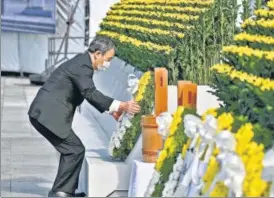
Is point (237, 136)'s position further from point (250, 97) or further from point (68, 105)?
point (68, 105)

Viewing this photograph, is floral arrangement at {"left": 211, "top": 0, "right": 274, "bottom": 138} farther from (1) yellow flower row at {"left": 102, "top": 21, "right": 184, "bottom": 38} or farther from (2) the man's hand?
(1) yellow flower row at {"left": 102, "top": 21, "right": 184, "bottom": 38}

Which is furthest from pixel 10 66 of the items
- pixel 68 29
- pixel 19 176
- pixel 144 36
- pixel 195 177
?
pixel 195 177

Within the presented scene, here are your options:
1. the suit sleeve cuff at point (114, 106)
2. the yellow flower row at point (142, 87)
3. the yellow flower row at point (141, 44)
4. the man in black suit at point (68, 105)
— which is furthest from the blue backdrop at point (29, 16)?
the suit sleeve cuff at point (114, 106)

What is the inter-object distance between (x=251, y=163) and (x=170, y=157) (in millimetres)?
1778

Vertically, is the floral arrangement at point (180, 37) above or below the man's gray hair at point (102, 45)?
below

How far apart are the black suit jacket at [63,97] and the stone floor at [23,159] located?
861mm

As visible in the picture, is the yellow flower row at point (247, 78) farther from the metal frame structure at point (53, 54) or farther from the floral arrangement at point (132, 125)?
the metal frame structure at point (53, 54)

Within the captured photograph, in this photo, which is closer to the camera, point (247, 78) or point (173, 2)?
point (247, 78)

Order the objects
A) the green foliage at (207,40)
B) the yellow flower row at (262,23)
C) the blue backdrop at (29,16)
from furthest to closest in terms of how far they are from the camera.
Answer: the blue backdrop at (29,16)
the green foliage at (207,40)
the yellow flower row at (262,23)

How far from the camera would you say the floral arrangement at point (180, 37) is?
1143 centimetres

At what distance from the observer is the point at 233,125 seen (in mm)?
6016

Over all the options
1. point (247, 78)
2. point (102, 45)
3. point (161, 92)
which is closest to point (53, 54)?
point (102, 45)

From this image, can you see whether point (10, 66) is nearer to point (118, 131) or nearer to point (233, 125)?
point (118, 131)

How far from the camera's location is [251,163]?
5.32m
